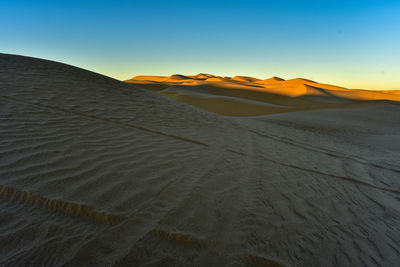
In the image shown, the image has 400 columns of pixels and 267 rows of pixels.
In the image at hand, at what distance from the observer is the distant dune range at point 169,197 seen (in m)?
1.61

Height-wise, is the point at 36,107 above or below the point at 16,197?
above

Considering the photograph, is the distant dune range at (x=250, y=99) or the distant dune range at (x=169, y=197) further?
the distant dune range at (x=250, y=99)

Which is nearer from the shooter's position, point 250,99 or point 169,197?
point 169,197

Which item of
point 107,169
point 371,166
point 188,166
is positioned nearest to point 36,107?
point 107,169

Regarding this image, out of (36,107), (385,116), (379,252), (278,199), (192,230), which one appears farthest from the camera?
(385,116)

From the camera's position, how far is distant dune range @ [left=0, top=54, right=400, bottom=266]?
5.28 ft

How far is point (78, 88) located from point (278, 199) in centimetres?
603

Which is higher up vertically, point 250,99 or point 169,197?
point 169,197

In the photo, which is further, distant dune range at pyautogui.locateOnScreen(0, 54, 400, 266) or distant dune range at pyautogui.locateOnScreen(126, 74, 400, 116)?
distant dune range at pyautogui.locateOnScreen(126, 74, 400, 116)

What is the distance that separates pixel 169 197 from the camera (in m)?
2.22

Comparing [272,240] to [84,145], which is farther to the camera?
[84,145]

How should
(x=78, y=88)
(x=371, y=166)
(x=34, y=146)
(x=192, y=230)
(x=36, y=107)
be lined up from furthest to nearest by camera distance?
(x=78, y=88) < (x=371, y=166) < (x=36, y=107) < (x=34, y=146) < (x=192, y=230)

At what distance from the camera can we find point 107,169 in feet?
8.40

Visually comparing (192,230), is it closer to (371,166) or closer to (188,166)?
(188,166)
